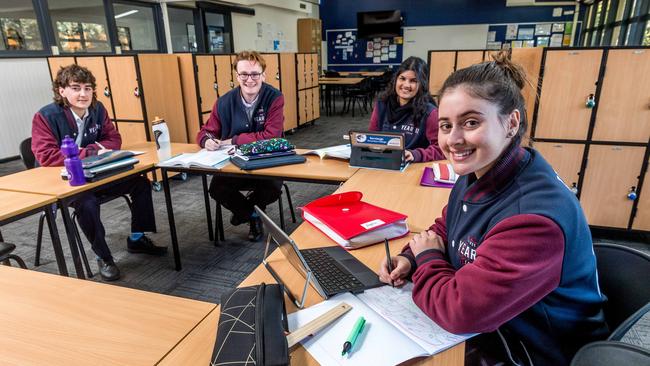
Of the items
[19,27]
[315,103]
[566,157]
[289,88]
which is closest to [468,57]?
[566,157]

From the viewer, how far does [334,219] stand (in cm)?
132

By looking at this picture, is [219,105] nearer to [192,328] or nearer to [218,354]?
[192,328]

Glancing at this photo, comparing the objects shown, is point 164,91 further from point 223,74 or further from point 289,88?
point 289,88

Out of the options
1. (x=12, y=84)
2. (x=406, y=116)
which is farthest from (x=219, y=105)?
(x=12, y=84)

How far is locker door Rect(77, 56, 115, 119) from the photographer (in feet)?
12.9

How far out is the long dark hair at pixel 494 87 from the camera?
83 cm

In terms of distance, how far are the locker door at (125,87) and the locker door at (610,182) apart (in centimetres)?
395

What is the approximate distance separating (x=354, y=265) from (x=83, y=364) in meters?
0.65

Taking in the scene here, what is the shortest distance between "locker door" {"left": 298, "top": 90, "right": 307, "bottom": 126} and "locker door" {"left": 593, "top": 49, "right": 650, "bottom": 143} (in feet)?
15.3

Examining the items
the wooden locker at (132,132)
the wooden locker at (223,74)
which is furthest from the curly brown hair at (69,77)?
the wooden locker at (223,74)

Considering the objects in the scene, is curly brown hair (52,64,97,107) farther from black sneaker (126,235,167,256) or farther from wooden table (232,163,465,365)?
wooden table (232,163,465,365)

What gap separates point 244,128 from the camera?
2703 millimetres

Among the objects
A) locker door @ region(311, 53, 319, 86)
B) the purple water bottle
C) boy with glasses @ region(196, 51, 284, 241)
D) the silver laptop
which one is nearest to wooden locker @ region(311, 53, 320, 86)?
locker door @ region(311, 53, 319, 86)

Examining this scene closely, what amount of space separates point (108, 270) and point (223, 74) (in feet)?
9.83
